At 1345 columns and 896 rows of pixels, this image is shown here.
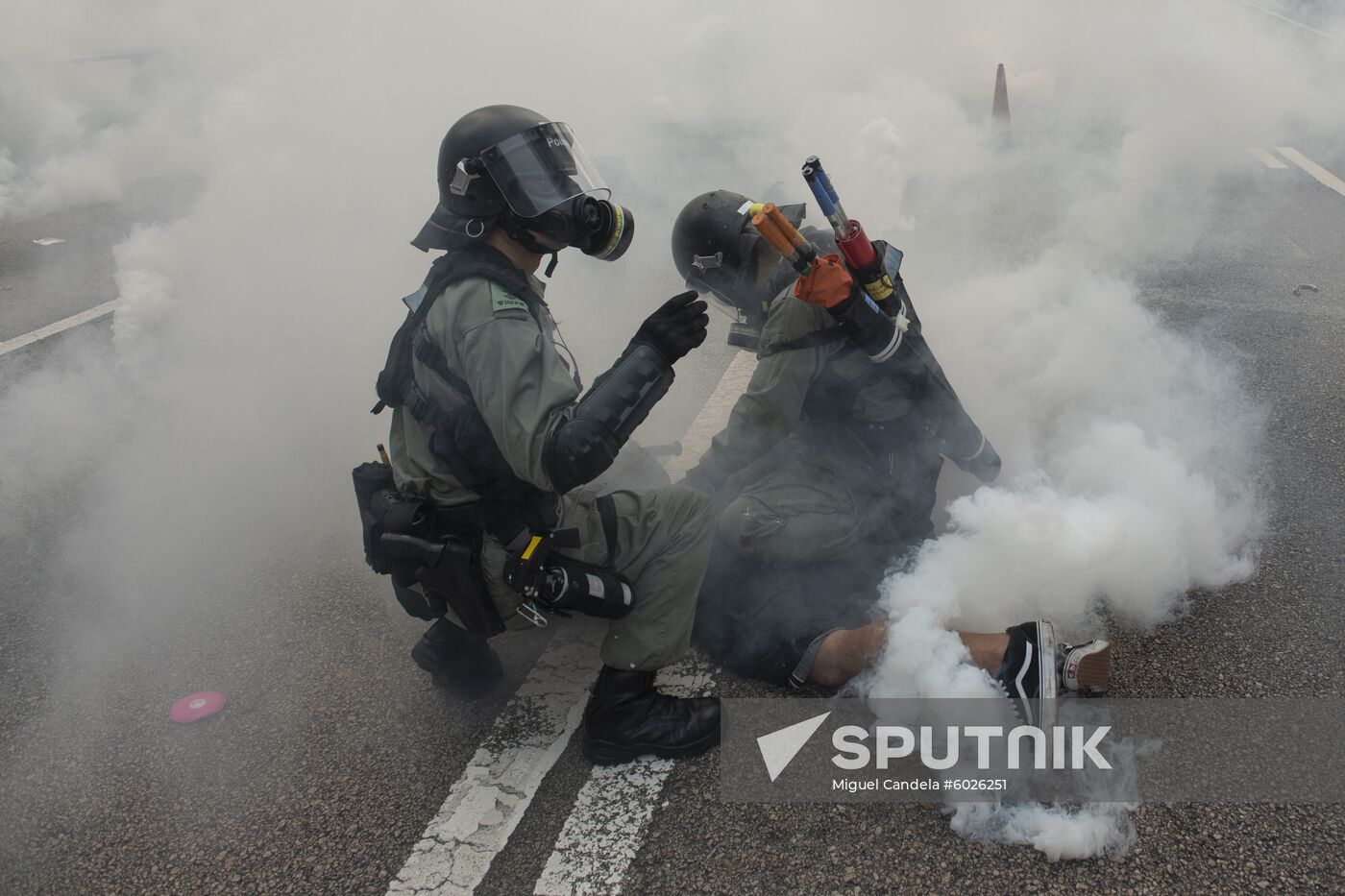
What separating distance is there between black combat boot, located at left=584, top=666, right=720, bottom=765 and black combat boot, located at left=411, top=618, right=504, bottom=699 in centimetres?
36

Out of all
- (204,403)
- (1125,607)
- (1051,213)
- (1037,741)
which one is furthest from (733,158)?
(1037,741)

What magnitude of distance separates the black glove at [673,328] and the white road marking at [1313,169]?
229 inches

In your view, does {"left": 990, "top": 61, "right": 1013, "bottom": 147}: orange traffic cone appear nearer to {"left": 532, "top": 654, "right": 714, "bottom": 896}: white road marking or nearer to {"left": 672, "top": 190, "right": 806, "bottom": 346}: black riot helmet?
{"left": 672, "top": 190, "right": 806, "bottom": 346}: black riot helmet

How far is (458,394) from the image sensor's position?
212 cm

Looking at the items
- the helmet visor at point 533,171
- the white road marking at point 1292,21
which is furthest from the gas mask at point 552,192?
the white road marking at point 1292,21

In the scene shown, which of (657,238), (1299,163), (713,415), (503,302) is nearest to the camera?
(503,302)

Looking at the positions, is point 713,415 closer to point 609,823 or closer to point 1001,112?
point 609,823

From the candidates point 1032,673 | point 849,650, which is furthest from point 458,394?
point 1032,673

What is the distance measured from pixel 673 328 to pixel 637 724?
36.1 inches

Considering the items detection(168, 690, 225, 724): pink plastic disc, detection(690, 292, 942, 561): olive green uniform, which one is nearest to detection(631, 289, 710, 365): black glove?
detection(690, 292, 942, 561): olive green uniform

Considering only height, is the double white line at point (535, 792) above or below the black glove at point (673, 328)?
below

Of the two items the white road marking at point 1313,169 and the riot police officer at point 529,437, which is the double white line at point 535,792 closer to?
the riot police officer at point 529,437

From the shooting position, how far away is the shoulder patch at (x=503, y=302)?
206 centimetres

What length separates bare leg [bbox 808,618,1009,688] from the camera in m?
2.30
